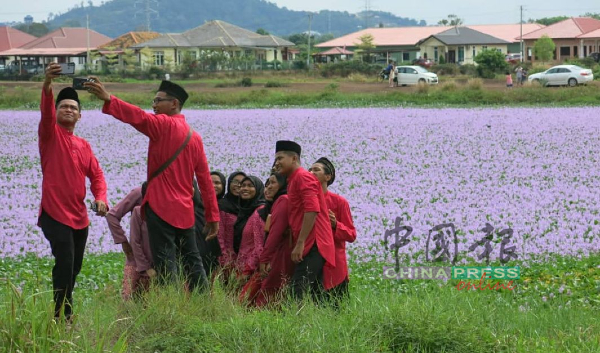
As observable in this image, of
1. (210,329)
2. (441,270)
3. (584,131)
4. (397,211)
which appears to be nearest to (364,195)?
(397,211)

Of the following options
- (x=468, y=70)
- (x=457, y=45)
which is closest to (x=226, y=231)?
(x=468, y=70)

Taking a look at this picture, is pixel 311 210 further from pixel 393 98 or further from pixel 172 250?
pixel 393 98

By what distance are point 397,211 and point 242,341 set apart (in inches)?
254

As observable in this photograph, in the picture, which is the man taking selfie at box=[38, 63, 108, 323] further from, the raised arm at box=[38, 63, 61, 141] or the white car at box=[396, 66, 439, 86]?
the white car at box=[396, 66, 439, 86]

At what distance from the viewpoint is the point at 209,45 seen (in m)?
84.7

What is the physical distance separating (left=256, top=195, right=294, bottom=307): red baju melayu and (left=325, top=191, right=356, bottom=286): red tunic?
345 mm

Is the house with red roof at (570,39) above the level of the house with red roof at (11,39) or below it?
below

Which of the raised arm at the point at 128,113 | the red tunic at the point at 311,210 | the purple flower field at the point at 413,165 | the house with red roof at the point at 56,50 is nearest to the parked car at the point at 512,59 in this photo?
the house with red roof at the point at 56,50

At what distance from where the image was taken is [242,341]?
5.52 meters

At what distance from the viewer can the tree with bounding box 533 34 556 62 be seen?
7175 cm

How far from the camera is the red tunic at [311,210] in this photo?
6.75m

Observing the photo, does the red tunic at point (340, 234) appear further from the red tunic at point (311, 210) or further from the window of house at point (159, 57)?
the window of house at point (159, 57)

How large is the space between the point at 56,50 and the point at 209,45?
15.4 meters

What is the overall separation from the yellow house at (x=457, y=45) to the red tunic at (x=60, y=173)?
75.1m
